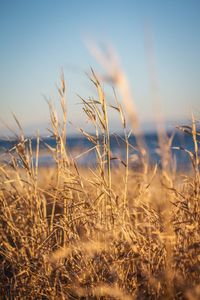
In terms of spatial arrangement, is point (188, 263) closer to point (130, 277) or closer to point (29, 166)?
point (130, 277)

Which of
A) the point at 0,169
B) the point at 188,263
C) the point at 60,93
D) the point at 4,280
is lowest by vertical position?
the point at 4,280

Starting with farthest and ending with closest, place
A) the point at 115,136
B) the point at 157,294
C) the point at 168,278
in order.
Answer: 1. the point at 115,136
2. the point at 157,294
3. the point at 168,278

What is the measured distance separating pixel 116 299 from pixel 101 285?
9 cm

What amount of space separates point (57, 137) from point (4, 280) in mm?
937

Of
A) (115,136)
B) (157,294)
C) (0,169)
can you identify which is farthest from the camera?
(0,169)

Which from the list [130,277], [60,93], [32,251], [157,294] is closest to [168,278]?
[157,294]

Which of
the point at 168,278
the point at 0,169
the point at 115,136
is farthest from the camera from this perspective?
the point at 0,169

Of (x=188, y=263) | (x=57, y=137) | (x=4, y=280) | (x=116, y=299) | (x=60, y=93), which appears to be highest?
(x=60, y=93)

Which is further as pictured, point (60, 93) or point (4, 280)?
point (4, 280)

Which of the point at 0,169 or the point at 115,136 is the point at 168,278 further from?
the point at 0,169

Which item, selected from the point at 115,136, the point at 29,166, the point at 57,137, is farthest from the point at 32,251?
the point at 115,136

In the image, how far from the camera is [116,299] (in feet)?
4.37

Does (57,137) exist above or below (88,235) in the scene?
above

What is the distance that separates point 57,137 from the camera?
5.42ft
